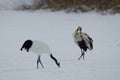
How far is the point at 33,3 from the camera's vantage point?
1348 centimetres

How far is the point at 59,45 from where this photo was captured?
28.6ft

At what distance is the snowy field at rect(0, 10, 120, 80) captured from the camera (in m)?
6.36

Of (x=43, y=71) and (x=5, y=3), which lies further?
Result: (x=5, y=3)

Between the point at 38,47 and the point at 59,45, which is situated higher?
→ the point at 59,45

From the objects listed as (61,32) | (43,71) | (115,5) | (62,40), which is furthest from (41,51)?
(115,5)

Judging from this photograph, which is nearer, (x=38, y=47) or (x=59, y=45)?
(x=38, y=47)

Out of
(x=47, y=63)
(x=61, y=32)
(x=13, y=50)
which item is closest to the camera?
(x=47, y=63)

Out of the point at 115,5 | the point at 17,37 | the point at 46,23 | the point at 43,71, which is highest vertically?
the point at 115,5

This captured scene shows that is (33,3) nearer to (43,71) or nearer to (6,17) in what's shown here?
(6,17)

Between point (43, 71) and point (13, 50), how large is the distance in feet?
6.19

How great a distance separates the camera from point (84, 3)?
13.3m

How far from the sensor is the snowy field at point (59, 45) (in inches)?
250

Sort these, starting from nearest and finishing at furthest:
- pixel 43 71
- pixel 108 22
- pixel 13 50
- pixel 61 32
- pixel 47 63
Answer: pixel 43 71 → pixel 47 63 → pixel 13 50 → pixel 61 32 → pixel 108 22

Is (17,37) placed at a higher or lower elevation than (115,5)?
lower
